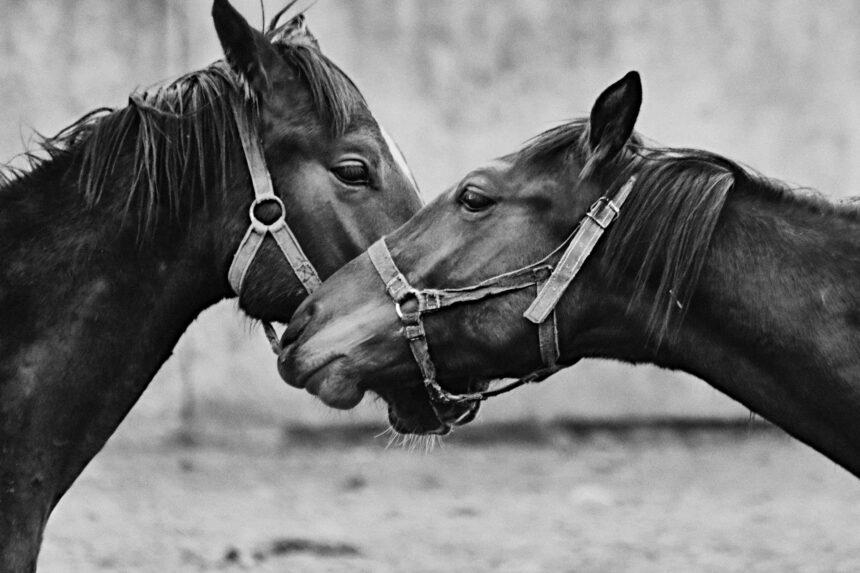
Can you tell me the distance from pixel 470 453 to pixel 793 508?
8.24 feet

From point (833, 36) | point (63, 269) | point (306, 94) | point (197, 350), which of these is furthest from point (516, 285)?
point (833, 36)

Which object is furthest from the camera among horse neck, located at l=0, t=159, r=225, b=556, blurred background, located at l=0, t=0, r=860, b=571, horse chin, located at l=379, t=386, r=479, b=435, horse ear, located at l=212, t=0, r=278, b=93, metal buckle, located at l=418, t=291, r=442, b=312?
blurred background, located at l=0, t=0, r=860, b=571

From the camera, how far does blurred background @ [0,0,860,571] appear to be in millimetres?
9273

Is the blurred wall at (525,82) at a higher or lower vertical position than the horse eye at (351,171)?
higher

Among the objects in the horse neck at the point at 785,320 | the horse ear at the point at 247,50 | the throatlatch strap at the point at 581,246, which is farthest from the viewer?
the horse ear at the point at 247,50

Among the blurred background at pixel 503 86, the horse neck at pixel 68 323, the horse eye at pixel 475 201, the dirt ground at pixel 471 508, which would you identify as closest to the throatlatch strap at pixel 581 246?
the horse eye at pixel 475 201

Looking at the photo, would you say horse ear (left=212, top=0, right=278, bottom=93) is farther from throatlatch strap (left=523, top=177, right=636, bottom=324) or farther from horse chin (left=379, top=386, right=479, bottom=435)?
throatlatch strap (left=523, top=177, right=636, bottom=324)

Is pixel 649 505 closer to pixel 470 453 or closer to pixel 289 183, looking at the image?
pixel 470 453

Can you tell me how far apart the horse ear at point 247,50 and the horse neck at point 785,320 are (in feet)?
4.92

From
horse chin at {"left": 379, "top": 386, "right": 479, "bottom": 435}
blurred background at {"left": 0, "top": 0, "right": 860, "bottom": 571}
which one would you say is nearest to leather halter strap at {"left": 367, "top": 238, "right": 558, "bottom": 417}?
horse chin at {"left": 379, "top": 386, "right": 479, "bottom": 435}

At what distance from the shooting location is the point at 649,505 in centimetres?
805

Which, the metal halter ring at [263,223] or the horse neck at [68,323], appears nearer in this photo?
the horse neck at [68,323]

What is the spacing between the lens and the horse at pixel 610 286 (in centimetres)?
322

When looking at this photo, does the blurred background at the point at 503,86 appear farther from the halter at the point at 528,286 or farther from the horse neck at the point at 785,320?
the horse neck at the point at 785,320
